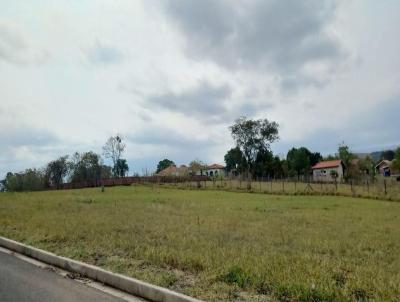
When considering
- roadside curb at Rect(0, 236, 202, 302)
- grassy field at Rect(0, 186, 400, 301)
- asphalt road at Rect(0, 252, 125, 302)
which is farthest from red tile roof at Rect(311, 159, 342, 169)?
asphalt road at Rect(0, 252, 125, 302)

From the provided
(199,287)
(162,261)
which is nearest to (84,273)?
(162,261)

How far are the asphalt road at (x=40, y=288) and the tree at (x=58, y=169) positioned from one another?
97.1m

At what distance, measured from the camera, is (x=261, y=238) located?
1206 centimetres

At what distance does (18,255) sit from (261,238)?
21.0 ft

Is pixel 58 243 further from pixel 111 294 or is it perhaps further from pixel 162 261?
pixel 111 294

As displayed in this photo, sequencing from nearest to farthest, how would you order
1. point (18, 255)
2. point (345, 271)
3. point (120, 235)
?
point (345, 271) → point (18, 255) → point (120, 235)

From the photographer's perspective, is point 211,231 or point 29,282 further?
point 211,231

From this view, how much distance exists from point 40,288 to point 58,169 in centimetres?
10490

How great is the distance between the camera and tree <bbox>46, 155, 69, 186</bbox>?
103 m

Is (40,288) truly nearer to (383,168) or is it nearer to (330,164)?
(330,164)

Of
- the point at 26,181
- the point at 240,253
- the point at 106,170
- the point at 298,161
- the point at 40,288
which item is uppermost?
the point at 298,161

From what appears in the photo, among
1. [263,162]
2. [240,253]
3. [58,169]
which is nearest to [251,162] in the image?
[263,162]

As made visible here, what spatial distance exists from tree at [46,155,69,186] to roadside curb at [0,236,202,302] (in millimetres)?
95725

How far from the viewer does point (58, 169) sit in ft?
350
